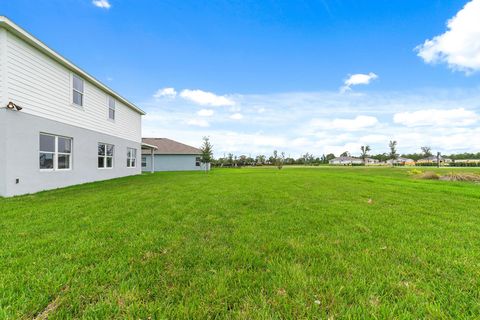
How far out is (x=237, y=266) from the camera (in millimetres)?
2564

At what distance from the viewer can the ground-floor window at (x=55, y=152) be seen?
344 inches

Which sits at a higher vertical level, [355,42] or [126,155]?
[355,42]

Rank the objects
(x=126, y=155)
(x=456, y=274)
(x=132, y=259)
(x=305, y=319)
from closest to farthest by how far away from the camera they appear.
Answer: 1. (x=305, y=319)
2. (x=456, y=274)
3. (x=132, y=259)
4. (x=126, y=155)

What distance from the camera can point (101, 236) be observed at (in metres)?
3.52

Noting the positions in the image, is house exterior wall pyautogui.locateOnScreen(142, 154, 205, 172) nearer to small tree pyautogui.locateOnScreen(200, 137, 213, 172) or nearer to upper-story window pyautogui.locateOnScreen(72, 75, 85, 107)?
small tree pyautogui.locateOnScreen(200, 137, 213, 172)

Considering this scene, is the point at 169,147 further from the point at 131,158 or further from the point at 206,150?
the point at 131,158

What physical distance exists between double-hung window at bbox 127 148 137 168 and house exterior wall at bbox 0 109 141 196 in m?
4.92

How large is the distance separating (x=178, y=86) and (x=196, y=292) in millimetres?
23394

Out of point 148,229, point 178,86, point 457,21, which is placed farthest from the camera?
point 178,86

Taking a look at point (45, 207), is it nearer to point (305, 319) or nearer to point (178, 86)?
point (305, 319)

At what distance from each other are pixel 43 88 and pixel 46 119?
1.28 m

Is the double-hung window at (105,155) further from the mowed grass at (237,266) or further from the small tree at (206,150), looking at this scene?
the small tree at (206,150)

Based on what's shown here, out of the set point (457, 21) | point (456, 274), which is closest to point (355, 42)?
point (457, 21)

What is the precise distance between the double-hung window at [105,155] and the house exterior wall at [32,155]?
0.93m
